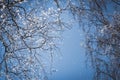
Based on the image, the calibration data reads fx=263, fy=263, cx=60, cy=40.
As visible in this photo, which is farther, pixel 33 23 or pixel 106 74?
pixel 33 23

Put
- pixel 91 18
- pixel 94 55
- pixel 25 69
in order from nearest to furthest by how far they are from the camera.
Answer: pixel 91 18, pixel 94 55, pixel 25 69

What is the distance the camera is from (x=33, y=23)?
6.05 metres

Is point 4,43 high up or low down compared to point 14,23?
down

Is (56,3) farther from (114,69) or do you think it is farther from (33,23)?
(114,69)

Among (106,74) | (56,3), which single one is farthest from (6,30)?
(106,74)

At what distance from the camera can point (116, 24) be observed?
5570 millimetres

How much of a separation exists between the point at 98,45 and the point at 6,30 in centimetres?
197

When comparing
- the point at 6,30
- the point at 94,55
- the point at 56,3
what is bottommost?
the point at 94,55

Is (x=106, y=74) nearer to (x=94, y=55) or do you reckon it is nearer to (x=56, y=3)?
(x=94, y=55)

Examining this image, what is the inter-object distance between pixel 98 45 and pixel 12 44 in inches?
71.8

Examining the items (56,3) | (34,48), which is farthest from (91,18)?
(34,48)

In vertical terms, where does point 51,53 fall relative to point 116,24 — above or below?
below

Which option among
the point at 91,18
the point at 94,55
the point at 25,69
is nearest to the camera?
the point at 91,18

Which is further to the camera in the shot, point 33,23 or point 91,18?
point 33,23
